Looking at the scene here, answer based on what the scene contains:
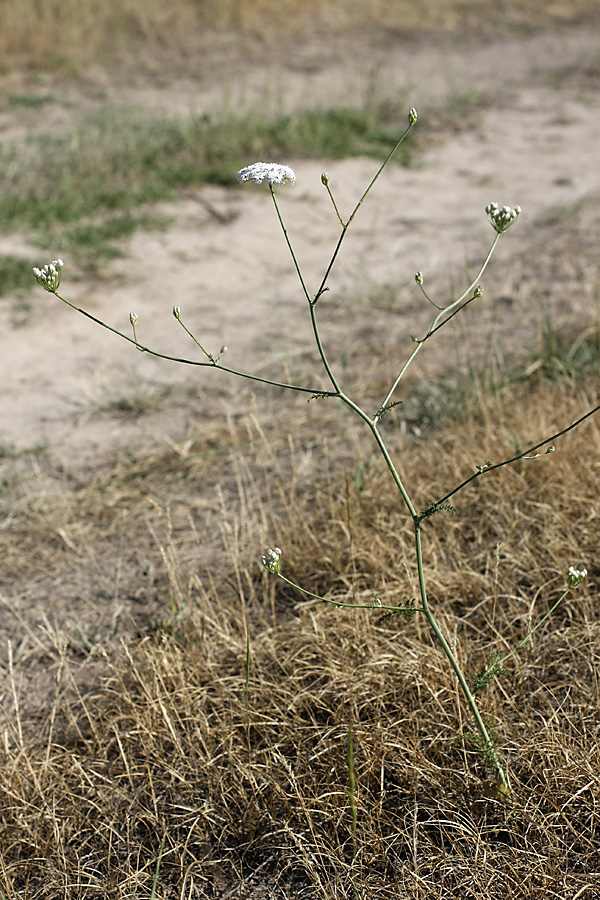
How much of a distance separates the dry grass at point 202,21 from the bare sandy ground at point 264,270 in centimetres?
87

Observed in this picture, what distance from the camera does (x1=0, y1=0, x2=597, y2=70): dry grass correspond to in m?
8.04

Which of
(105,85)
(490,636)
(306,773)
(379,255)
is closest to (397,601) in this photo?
(490,636)

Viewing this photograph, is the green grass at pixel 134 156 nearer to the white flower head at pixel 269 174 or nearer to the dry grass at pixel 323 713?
the dry grass at pixel 323 713

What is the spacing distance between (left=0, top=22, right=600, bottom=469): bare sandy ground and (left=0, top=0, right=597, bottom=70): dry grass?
34.4 inches

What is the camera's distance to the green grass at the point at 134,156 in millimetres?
5297

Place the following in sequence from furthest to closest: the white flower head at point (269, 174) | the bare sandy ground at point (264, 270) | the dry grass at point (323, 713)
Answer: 1. the bare sandy ground at point (264, 270)
2. the dry grass at point (323, 713)
3. the white flower head at point (269, 174)

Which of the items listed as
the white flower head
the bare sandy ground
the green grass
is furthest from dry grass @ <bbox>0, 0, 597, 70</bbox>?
the white flower head

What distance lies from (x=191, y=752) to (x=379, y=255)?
3.74 m

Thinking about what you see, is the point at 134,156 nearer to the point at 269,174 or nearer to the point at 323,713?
the point at 269,174

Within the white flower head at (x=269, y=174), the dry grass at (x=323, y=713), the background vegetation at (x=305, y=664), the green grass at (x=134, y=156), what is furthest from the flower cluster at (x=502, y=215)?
the green grass at (x=134, y=156)

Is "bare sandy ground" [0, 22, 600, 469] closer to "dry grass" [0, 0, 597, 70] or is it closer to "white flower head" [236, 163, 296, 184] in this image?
"dry grass" [0, 0, 597, 70]

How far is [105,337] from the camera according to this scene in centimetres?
451

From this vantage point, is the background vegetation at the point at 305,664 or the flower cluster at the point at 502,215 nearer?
the flower cluster at the point at 502,215

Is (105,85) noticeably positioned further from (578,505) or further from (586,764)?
(586,764)
